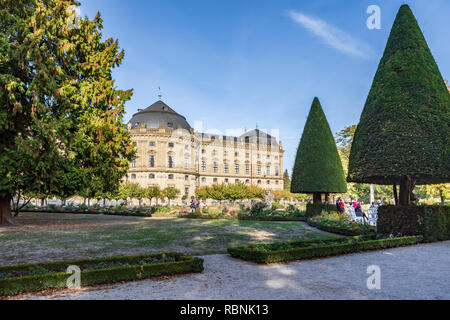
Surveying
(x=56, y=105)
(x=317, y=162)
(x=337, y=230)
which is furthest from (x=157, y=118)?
(x=337, y=230)

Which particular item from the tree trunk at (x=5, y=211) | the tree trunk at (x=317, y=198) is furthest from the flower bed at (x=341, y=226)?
the tree trunk at (x=5, y=211)

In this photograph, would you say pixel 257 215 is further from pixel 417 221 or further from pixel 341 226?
pixel 417 221

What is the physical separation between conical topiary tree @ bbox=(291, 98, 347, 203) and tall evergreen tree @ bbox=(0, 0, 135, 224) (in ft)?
32.8

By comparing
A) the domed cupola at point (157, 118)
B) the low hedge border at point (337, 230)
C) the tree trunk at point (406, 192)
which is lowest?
the low hedge border at point (337, 230)

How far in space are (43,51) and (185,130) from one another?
44.0 m

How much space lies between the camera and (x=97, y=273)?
5074 mm

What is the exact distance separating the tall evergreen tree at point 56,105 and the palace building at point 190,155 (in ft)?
115

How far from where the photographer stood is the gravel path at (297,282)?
4.51m

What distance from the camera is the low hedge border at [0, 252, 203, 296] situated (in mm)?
4594

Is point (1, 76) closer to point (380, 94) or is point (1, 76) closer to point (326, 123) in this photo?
point (380, 94)

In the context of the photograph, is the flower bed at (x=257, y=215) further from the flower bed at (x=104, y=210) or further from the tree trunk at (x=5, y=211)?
the tree trunk at (x=5, y=211)
